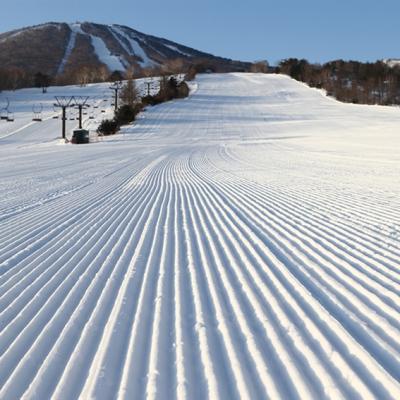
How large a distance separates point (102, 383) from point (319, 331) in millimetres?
1943

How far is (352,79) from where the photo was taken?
398ft

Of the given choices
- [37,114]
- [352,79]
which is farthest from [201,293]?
[352,79]

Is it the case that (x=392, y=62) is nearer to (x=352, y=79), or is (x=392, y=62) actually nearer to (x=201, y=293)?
(x=352, y=79)

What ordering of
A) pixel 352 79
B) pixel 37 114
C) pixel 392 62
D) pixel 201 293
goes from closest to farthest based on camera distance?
pixel 201 293
pixel 37 114
pixel 352 79
pixel 392 62

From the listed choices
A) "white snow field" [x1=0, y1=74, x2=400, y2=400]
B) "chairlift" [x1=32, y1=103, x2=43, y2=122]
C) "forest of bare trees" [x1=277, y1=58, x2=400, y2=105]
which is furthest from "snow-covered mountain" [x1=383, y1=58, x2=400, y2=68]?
"white snow field" [x1=0, y1=74, x2=400, y2=400]

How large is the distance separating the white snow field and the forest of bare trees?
87.4 meters

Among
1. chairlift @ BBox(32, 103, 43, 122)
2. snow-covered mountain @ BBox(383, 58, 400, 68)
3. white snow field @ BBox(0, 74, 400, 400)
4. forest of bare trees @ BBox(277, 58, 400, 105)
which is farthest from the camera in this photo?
snow-covered mountain @ BBox(383, 58, 400, 68)

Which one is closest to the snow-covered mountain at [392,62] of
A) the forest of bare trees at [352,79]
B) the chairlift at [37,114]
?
the forest of bare trees at [352,79]

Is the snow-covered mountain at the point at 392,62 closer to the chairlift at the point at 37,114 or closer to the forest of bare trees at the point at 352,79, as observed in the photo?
the forest of bare trees at the point at 352,79

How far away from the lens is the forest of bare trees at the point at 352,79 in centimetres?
10156

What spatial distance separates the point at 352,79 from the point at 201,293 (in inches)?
5024

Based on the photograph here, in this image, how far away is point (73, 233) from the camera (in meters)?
8.29

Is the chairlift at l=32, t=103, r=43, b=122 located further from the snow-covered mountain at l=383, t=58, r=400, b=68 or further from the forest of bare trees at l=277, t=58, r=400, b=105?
the snow-covered mountain at l=383, t=58, r=400, b=68

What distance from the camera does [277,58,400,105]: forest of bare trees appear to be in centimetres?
10156
